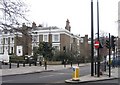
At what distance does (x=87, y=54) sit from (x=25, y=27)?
9275 centimetres

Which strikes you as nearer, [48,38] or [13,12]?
[13,12]

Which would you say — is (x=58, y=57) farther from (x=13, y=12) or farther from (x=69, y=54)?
(x=13, y=12)

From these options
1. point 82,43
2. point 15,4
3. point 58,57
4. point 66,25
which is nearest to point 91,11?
point 15,4

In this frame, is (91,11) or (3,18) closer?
(3,18)

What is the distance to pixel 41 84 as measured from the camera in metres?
23.0

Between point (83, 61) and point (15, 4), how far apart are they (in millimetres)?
76089

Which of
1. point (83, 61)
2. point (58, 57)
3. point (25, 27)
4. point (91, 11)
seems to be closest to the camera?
point (25, 27)

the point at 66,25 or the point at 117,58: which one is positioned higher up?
the point at 66,25

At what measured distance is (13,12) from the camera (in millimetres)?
18984

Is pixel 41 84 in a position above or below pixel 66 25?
below

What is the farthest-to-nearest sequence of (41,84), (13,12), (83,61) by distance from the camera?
(83,61)
(41,84)
(13,12)

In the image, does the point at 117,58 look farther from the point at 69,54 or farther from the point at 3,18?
the point at 3,18

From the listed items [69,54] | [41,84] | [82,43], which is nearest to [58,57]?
[69,54]

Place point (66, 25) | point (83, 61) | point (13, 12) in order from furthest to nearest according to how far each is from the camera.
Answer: point (66, 25)
point (83, 61)
point (13, 12)
